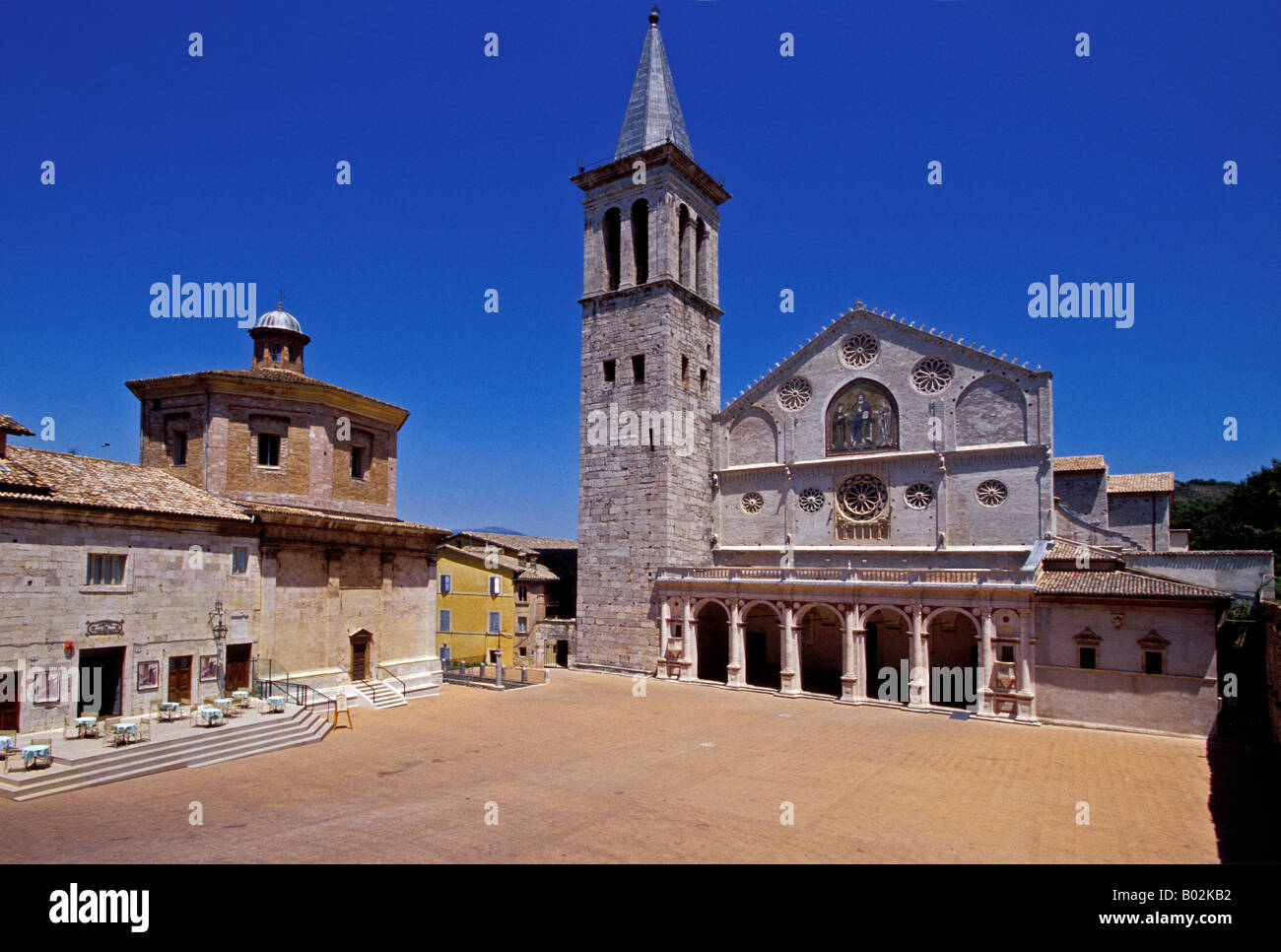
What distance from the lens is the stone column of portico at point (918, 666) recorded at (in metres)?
30.0

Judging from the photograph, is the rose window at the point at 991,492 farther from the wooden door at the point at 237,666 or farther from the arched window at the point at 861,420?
the wooden door at the point at 237,666

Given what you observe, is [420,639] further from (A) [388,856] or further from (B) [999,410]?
(B) [999,410]

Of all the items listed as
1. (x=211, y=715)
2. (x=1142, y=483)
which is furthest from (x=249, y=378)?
(x=1142, y=483)

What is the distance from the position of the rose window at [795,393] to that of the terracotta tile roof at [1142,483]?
18614 millimetres

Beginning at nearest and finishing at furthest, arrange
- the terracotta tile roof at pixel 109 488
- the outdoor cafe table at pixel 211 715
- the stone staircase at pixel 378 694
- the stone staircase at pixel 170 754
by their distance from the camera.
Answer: the stone staircase at pixel 170 754, the terracotta tile roof at pixel 109 488, the outdoor cafe table at pixel 211 715, the stone staircase at pixel 378 694

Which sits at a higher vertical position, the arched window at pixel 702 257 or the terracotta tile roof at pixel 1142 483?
the arched window at pixel 702 257

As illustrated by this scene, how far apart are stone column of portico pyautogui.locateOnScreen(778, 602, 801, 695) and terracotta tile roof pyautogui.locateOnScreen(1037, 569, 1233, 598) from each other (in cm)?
1011

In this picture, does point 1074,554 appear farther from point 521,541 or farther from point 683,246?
point 521,541

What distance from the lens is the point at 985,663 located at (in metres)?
28.3

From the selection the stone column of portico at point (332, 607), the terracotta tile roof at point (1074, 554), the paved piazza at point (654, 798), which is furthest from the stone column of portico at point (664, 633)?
the terracotta tile roof at point (1074, 554)

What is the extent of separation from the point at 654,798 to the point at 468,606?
2790 centimetres

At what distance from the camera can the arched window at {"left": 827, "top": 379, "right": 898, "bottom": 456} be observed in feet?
121

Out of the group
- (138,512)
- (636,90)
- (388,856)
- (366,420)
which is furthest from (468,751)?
(636,90)
